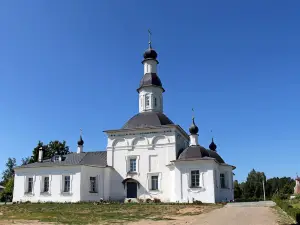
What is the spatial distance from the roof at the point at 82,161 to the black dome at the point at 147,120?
363cm

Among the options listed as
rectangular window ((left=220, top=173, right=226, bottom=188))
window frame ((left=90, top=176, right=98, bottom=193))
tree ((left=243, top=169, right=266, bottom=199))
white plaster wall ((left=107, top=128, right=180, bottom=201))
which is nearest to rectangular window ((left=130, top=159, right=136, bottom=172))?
white plaster wall ((left=107, top=128, right=180, bottom=201))

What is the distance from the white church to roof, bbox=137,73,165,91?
3032mm

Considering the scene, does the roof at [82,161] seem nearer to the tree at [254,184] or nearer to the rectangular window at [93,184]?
the rectangular window at [93,184]

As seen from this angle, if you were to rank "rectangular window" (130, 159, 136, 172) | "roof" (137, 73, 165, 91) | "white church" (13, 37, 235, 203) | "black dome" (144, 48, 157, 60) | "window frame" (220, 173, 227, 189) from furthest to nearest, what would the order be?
"black dome" (144, 48, 157, 60) < "roof" (137, 73, 165, 91) < "rectangular window" (130, 159, 136, 172) < "window frame" (220, 173, 227, 189) < "white church" (13, 37, 235, 203)

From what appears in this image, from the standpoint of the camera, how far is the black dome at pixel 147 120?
96.6ft

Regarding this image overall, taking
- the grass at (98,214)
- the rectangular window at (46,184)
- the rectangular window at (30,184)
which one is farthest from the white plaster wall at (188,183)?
the rectangular window at (30,184)

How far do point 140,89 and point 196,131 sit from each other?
25.0ft

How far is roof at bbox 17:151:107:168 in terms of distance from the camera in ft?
95.5

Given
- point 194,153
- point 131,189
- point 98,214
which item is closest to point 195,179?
point 194,153

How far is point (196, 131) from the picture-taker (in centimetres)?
2838

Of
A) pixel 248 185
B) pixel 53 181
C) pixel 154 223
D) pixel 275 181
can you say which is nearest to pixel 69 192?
pixel 53 181

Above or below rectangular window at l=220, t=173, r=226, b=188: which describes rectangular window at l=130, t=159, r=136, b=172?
above

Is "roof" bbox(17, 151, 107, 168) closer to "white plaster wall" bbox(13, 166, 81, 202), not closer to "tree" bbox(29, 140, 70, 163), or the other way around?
"white plaster wall" bbox(13, 166, 81, 202)

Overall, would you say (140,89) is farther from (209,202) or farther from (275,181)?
(275,181)
